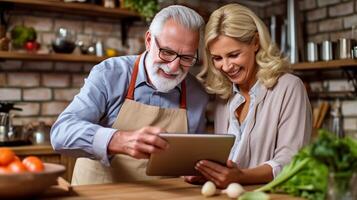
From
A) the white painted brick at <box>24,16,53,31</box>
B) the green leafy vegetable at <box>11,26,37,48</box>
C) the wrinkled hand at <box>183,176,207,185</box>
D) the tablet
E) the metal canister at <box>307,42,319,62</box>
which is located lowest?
the wrinkled hand at <box>183,176,207,185</box>

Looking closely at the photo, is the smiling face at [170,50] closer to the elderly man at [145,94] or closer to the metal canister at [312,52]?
the elderly man at [145,94]

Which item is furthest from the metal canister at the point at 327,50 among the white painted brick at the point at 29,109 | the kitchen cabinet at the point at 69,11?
the white painted brick at the point at 29,109

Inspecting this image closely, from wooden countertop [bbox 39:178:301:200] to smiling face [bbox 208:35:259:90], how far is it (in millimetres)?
522

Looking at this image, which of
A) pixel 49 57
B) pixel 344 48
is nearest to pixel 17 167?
pixel 49 57

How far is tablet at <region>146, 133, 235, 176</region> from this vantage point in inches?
49.1

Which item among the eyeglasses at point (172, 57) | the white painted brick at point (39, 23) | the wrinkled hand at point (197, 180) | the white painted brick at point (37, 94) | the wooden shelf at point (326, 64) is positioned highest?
the white painted brick at point (39, 23)

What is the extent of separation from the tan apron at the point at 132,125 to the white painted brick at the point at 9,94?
1.54 metres

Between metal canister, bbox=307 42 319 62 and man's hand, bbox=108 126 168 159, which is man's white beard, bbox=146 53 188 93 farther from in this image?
metal canister, bbox=307 42 319 62

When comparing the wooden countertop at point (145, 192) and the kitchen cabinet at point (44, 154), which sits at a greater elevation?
the wooden countertop at point (145, 192)

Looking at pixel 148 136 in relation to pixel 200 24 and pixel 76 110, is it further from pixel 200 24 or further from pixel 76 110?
pixel 200 24

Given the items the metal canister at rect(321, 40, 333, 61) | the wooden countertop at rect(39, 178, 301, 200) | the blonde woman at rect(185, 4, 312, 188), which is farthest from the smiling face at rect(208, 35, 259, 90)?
the metal canister at rect(321, 40, 333, 61)

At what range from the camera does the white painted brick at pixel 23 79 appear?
121 inches

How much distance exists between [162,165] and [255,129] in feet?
1.51

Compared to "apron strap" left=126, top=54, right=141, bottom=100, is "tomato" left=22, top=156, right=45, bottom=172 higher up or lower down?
lower down
